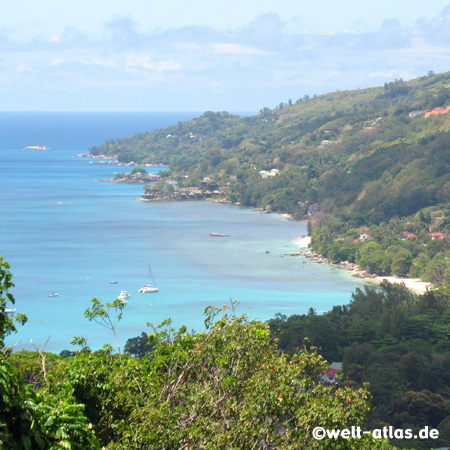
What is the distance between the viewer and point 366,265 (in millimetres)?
45219

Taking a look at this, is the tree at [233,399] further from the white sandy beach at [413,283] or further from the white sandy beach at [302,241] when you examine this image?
the white sandy beach at [302,241]

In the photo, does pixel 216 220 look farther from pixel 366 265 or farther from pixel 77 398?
pixel 77 398

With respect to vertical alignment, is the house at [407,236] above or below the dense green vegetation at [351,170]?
below

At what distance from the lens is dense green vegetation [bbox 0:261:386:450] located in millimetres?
6086

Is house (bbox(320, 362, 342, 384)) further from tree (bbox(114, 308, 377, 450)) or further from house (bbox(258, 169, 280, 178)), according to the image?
house (bbox(258, 169, 280, 178))

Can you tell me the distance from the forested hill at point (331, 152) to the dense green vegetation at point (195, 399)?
2074 inches

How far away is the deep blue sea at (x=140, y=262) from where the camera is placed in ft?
114

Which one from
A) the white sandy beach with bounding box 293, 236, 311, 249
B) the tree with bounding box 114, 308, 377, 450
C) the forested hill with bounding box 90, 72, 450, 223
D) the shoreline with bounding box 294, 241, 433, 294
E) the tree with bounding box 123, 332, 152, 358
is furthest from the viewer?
the forested hill with bounding box 90, 72, 450, 223

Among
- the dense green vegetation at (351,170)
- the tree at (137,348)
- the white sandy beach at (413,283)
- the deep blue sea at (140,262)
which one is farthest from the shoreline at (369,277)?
the tree at (137,348)

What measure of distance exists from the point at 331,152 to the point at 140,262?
150ft

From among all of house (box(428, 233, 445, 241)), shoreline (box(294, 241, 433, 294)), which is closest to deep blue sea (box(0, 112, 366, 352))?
shoreline (box(294, 241, 433, 294))

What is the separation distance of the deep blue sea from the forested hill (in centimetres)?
584

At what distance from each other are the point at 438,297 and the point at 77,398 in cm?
2903

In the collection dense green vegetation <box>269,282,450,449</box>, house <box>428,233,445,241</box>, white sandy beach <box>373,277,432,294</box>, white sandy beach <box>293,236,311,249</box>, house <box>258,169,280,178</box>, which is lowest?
white sandy beach <box>373,277,432,294</box>
